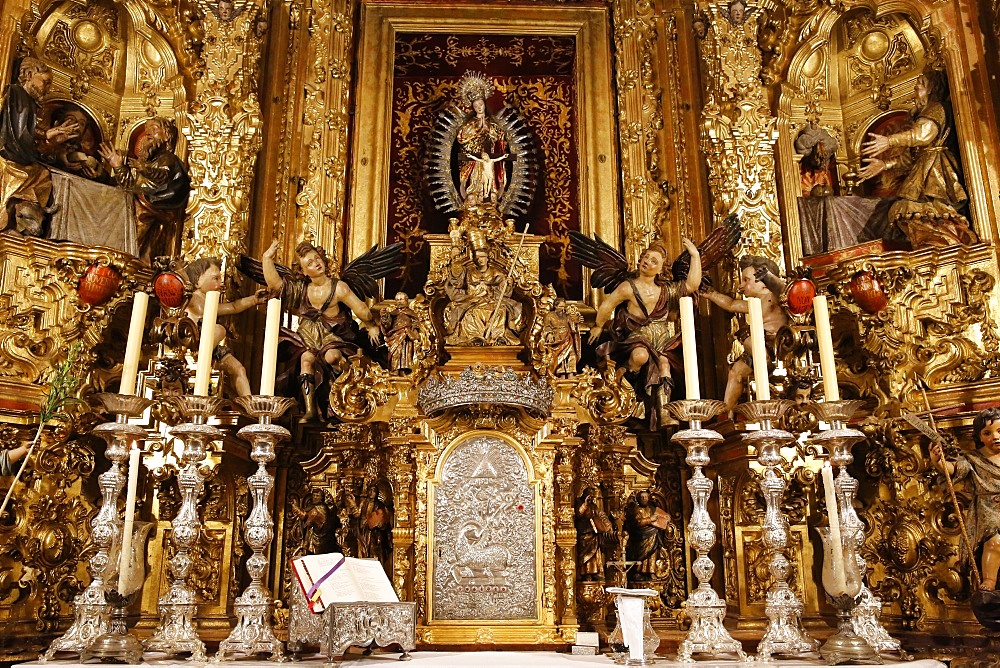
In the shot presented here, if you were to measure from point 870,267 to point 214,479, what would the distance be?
4.81 m

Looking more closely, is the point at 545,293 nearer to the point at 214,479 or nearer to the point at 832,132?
the point at 214,479

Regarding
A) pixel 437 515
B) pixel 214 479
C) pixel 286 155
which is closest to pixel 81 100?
pixel 286 155

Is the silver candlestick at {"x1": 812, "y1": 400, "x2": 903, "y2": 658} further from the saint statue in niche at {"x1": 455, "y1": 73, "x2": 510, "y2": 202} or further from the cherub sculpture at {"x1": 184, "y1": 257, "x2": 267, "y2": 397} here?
the saint statue in niche at {"x1": 455, "y1": 73, "x2": 510, "y2": 202}

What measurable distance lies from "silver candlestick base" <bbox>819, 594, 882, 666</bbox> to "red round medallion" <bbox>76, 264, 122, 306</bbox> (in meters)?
5.14

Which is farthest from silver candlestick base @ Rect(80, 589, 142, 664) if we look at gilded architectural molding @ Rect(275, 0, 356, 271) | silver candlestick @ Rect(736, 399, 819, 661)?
gilded architectural molding @ Rect(275, 0, 356, 271)

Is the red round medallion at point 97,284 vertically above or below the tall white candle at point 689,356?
above

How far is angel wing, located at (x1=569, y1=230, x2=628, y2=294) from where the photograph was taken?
259 inches

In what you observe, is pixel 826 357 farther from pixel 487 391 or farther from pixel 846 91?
pixel 846 91

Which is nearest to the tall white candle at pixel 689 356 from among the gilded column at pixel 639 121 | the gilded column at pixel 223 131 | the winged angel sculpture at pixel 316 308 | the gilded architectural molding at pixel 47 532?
the winged angel sculpture at pixel 316 308

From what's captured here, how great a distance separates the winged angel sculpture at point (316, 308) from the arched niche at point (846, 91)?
3.47m

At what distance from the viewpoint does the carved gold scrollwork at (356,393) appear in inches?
211

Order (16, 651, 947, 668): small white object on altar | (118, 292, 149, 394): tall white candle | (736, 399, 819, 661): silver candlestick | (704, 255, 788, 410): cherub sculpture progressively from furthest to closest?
(704, 255, 788, 410): cherub sculpture → (118, 292, 149, 394): tall white candle → (736, 399, 819, 661): silver candlestick → (16, 651, 947, 668): small white object on altar

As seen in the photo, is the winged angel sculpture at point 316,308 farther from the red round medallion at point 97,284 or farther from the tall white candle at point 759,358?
the tall white candle at point 759,358

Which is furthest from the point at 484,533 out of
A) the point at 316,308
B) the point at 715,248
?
the point at 715,248
